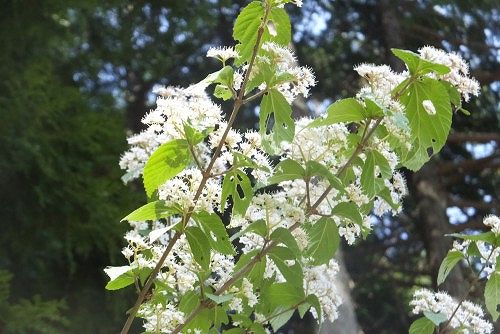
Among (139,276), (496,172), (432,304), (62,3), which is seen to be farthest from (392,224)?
(139,276)

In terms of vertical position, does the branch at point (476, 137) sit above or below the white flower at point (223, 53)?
below

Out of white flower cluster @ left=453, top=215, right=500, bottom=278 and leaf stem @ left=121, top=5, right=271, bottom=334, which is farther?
white flower cluster @ left=453, top=215, right=500, bottom=278

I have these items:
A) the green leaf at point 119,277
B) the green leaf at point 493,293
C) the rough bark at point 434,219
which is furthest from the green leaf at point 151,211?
the rough bark at point 434,219

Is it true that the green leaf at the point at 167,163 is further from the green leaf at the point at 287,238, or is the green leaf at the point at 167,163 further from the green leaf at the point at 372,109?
the green leaf at the point at 372,109

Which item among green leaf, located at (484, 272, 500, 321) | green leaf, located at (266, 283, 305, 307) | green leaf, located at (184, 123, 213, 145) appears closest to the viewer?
green leaf, located at (184, 123, 213, 145)

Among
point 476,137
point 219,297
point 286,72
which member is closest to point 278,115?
point 286,72

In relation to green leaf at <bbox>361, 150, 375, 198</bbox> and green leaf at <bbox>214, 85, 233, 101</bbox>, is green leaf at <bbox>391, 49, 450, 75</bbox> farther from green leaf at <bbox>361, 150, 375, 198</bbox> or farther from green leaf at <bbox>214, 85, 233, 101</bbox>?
green leaf at <bbox>214, 85, 233, 101</bbox>

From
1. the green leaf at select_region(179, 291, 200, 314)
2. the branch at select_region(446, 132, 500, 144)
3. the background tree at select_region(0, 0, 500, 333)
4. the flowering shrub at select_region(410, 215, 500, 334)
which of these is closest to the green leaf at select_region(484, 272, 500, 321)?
the flowering shrub at select_region(410, 215, 500, 334)

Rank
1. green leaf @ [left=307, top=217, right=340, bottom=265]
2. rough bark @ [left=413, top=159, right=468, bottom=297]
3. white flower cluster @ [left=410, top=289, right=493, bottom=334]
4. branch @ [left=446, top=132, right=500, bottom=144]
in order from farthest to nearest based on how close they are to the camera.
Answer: branch @ [left=446, top=132, right=500, bottom=144] → rough bark @ [left=413, top=159, right=468, bottom=297] → white flower cluster @ [left=410, top=289, right=493, bottom=334] → green leaf @ [left=307, top=217, right=340, bottom=265]
